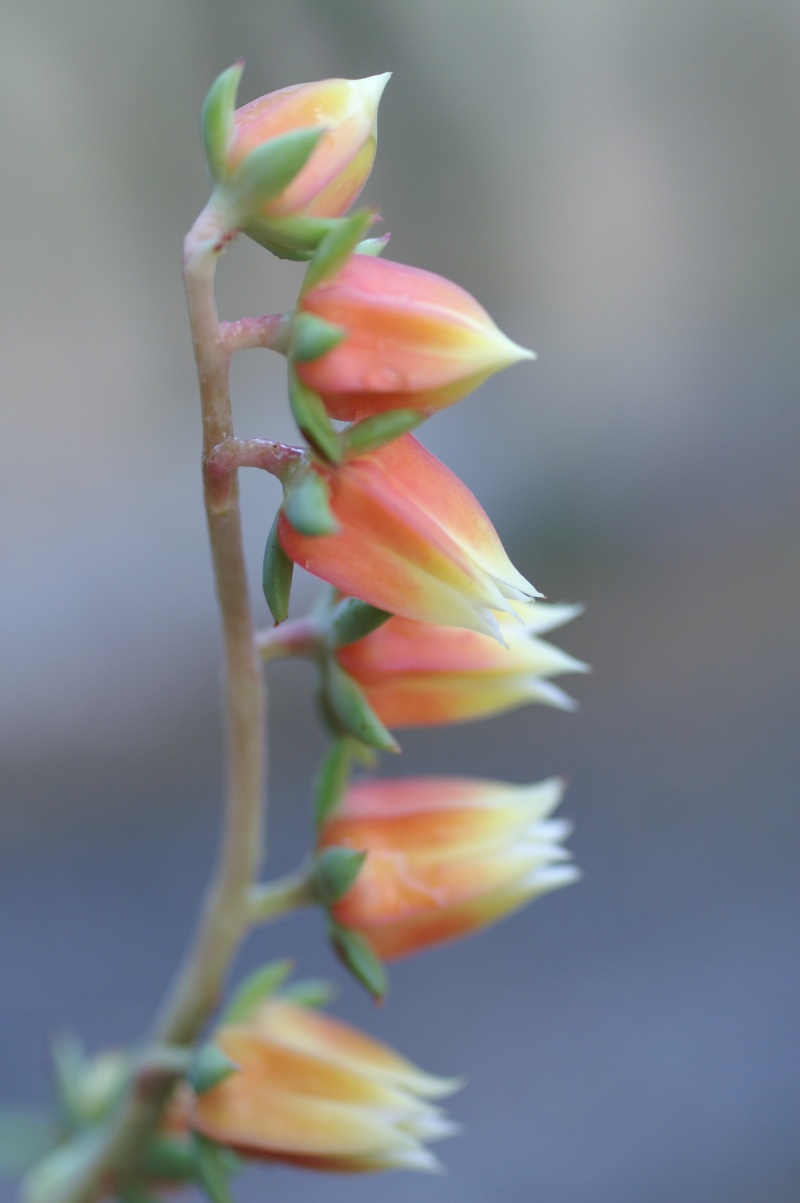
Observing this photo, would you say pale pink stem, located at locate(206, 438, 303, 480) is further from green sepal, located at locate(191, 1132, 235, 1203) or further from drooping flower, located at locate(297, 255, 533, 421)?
green sepal, located at locate(191, 1132, 235, 1203)

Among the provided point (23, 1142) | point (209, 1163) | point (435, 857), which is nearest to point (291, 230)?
point (435, 857)

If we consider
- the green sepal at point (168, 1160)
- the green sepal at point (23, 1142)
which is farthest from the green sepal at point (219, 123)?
the green sepal at point (23, 1142)

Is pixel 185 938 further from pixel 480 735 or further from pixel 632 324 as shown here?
pixel 632 324

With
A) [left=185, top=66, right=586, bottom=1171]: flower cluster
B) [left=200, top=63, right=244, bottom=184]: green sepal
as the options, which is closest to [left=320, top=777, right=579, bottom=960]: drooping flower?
[left=185, top=66, right=586, bottom=1171]: flower cluster

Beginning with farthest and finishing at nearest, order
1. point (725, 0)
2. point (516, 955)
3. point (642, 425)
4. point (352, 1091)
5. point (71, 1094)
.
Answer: point (642, 425) < point (725, 0) < point (516, 955) < point (71, 1094) < point (352, 1091)

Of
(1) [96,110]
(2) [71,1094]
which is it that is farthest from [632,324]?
(2) [71,1094]

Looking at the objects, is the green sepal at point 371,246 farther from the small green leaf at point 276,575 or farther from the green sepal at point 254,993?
the green sepal at point 254,993
